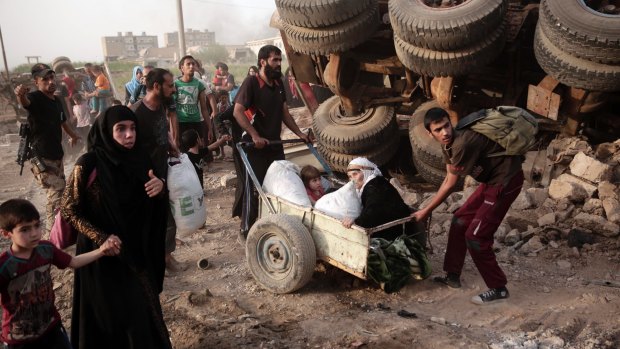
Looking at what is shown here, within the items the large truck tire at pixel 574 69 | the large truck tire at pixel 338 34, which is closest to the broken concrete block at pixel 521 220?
the large truck tire at pixel 574 69

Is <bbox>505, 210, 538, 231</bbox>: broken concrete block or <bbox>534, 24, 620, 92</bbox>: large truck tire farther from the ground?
<bbox>534, 24, 620, 92</bbox>: large truck tire

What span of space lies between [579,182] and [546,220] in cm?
56

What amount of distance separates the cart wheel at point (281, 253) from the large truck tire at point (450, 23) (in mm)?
2327

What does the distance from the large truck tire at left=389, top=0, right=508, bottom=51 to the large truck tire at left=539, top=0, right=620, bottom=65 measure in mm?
452

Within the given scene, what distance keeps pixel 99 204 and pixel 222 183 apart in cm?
468

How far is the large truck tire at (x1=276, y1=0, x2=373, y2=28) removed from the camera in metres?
5.70

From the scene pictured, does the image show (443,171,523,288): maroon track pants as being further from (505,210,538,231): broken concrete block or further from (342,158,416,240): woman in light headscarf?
(505,210,538,231): broken concrete block

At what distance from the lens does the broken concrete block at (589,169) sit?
203 inches

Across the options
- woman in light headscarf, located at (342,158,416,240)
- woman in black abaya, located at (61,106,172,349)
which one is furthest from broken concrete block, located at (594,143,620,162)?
woman in black abaya, located at (61,106,172,349)

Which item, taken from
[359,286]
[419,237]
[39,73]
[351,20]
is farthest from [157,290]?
[351,20]

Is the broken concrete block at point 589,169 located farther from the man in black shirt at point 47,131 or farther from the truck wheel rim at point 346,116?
the man in black shirt at point 47,131

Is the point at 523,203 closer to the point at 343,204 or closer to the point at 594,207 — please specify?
the point at 594,207

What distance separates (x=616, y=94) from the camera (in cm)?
517

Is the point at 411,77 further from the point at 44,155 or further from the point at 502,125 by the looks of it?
the point at 44,155
